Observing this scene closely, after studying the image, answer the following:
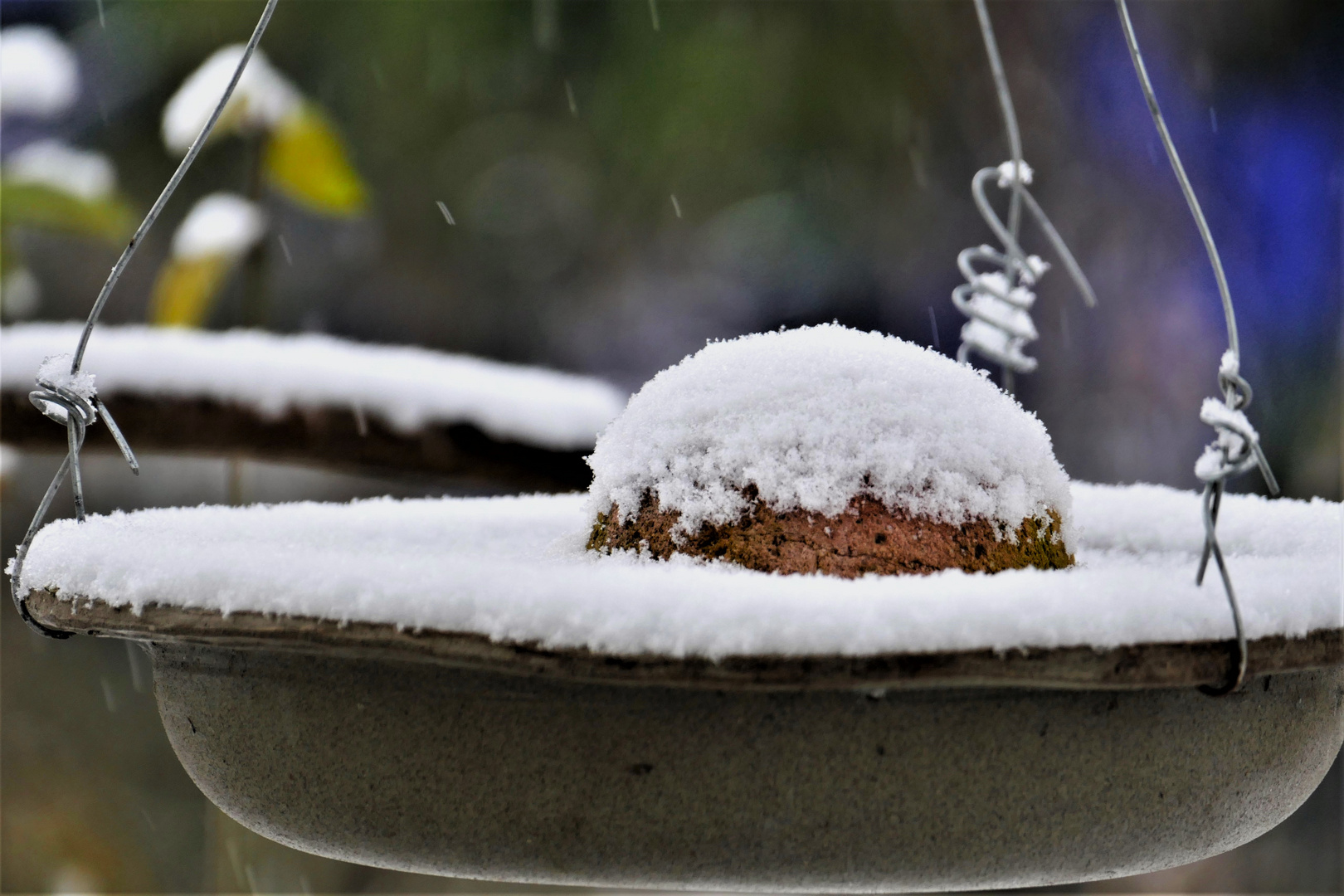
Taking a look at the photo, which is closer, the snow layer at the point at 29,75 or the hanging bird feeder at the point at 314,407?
the hanging bird feeder at the point at 314,407

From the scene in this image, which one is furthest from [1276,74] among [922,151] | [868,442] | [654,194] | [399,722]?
[399,722]

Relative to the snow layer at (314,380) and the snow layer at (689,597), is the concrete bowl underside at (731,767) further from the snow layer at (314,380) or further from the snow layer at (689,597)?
the snow layer at (314,380)

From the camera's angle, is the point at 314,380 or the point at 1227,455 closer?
the point at 1227,455

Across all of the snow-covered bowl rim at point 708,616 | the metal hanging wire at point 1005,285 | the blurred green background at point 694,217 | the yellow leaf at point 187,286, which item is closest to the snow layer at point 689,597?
the snow-covered bowl rim at point 708,616

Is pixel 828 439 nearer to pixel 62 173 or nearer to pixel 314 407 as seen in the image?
pixel 314 407

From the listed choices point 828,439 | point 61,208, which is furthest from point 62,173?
point 828,439

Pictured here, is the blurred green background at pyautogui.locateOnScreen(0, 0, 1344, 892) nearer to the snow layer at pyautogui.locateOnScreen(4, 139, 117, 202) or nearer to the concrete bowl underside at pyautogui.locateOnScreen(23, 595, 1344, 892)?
the snow layer at pyautogui.locateOnScreen(4, 139, 117, 202)

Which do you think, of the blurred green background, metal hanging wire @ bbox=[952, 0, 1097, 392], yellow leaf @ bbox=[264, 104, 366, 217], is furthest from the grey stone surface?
the blurred green background
